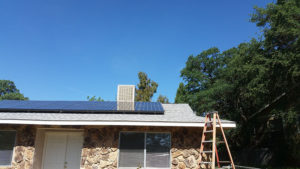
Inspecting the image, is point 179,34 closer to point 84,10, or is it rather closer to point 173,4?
point 173,4

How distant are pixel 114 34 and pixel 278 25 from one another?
9260 mm

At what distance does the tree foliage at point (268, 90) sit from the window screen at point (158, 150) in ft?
26.1

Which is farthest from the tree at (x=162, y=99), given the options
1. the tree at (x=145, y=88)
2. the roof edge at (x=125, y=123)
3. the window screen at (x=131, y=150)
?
the roof edge at (x=125, y=123)

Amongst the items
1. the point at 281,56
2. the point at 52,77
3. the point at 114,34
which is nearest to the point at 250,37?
the point at 281,56

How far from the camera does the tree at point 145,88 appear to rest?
26.9m

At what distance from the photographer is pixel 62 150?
8.14 meters

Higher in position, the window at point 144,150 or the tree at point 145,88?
the tree at point 145,88

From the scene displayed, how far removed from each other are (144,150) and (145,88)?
20169 mm

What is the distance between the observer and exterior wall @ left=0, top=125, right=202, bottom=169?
726 centimetres

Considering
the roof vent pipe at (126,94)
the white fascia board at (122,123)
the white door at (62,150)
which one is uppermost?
the roof vent pipe at (126,94)

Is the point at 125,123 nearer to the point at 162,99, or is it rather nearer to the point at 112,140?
the point at 112,140

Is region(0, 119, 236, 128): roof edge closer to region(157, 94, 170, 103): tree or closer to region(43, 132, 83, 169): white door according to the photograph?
region(43, 132, 83, 169): white door

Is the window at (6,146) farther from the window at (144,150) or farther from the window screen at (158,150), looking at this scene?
the window screen at (158,150)

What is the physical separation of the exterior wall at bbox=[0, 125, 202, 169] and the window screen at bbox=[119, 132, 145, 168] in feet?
0.55
